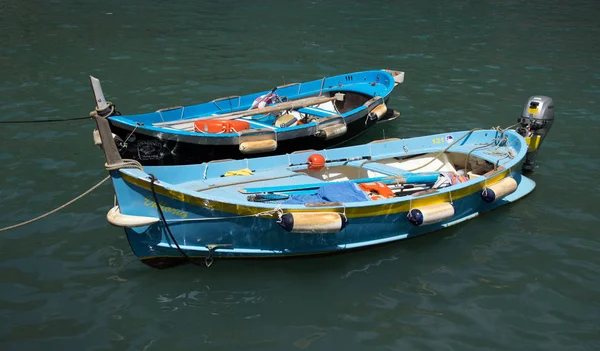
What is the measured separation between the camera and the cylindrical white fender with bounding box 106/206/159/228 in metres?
8.97

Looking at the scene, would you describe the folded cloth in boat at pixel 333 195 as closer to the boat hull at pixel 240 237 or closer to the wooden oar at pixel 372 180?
the wooden oar at pixel 372 180

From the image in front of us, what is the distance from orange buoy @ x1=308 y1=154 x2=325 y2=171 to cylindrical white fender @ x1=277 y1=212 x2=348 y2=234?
233 centimetres

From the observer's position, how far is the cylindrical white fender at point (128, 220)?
8969 mm

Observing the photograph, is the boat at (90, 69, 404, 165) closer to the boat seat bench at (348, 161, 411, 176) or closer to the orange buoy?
the orange buoy

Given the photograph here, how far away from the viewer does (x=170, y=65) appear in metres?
22.0

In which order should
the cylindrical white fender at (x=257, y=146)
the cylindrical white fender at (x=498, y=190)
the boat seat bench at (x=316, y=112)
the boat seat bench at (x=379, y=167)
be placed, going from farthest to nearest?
the boat seat bench at (x=316, y=112) < the cylindrical white fender at (x=257, y=146) < the boat seat bench at (x=379, y=167) < the cylindrical white fender at (x=498, y=190)

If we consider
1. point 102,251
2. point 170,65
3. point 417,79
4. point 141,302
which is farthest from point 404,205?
point 170,65

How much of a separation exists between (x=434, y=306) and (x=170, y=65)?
15.8 metres

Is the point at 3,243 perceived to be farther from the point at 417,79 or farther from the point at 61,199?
the point at 417,79

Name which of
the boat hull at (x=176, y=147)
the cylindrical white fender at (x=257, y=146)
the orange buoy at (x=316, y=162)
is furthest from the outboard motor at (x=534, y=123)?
the cylindrical white fender at (x=257, y=146)

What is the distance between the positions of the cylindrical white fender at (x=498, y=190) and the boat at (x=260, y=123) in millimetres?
4175

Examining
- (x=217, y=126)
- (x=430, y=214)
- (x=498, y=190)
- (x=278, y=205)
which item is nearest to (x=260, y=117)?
(x=217, y=126)

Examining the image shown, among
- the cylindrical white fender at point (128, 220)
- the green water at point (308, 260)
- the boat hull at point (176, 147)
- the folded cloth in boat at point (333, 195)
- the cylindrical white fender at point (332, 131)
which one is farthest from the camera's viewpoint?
the cylindrical white fender at point (332, 131)

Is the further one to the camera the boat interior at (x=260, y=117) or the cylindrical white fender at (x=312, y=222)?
the boat interior at (x=260, y=117)
